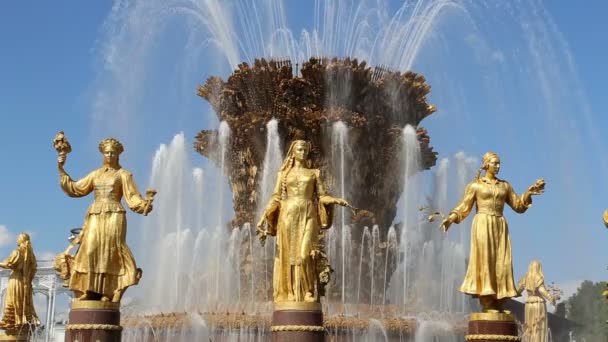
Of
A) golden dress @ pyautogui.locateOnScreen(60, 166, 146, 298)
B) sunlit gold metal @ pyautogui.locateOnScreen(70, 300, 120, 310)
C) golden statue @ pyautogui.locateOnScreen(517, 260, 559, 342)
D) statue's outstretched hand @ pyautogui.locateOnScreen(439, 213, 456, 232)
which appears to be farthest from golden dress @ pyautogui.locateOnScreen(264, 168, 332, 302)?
golden statue @ pyautogui.locateOnScreen(517, 260, 559, 342)

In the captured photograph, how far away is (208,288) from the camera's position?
18.4 meters

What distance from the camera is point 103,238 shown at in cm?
1154

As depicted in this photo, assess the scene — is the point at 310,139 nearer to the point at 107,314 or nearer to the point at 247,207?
the point at 247,207

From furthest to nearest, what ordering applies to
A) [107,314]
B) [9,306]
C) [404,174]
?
[404,174] < [9,306] < [107,314]

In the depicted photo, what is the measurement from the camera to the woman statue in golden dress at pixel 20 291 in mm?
15898

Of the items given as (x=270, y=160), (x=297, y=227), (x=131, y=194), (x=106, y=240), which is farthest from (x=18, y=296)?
(x=297, y=227)

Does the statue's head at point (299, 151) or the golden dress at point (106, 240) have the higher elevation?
the statue's head at point (299, 151)

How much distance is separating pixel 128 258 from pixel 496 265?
5.39m

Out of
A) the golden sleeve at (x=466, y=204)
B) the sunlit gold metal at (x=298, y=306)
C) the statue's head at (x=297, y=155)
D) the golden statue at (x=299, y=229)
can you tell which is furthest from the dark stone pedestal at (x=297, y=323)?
the golden sleeve at (x=466, y=204)

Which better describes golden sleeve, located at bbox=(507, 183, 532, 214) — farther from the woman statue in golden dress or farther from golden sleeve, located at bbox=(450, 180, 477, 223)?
the woman statue in golden dress

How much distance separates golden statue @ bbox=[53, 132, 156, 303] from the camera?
1142 centimetres

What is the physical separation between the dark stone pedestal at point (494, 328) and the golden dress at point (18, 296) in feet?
29.5

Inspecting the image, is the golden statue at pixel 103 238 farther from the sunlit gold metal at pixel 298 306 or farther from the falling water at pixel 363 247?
the falling water at pixel 363 247

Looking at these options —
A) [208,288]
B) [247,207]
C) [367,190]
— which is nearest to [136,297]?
[208,288]
